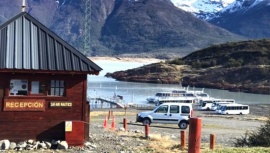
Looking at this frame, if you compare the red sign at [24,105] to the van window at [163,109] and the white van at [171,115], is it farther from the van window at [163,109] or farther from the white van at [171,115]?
the van window at [163,109]

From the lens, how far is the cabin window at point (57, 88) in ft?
60.5

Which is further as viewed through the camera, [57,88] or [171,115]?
[171,115]

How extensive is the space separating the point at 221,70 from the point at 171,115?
362 ft

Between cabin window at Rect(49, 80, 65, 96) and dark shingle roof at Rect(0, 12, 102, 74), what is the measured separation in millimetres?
614

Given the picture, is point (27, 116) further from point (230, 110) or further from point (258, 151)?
point (230, 110)

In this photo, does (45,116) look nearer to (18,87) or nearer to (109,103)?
(18,87)

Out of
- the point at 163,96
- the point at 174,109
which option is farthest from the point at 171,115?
the point at 163,96

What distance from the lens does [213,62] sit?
6033 inches

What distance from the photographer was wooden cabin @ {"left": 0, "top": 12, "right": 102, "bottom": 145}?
17906 mm

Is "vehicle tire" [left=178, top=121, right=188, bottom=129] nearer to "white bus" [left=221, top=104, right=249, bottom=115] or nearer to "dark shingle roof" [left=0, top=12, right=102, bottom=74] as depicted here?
"dark shingle roof" [left=0, top=12, right=102, bottom=74]

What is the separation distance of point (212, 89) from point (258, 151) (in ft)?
369

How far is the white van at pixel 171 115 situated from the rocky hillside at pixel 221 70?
86238 mm

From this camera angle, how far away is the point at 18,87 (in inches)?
718

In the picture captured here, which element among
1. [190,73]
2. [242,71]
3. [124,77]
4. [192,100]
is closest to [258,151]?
[192,100]
